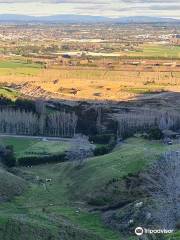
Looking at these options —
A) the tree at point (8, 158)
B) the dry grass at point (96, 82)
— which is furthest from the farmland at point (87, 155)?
the dry grass at point (96, 82)

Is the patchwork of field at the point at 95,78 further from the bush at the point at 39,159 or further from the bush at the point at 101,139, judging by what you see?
the bush at the point at 39,159

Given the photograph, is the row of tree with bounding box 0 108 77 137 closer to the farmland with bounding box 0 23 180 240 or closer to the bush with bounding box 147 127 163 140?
the farmland with bounding box 0 23 180 240

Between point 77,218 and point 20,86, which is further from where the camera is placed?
point 20,86

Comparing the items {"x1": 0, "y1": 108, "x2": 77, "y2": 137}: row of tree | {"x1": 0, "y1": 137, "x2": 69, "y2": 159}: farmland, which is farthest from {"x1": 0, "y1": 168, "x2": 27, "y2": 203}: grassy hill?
{"x1": 0, "y1": 108, "x2": 77, "y2": 137}: row of tree

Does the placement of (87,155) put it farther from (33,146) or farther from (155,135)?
(155,135)

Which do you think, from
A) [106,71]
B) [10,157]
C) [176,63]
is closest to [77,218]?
[10,157]

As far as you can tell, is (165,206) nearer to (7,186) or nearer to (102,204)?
(102,204)
